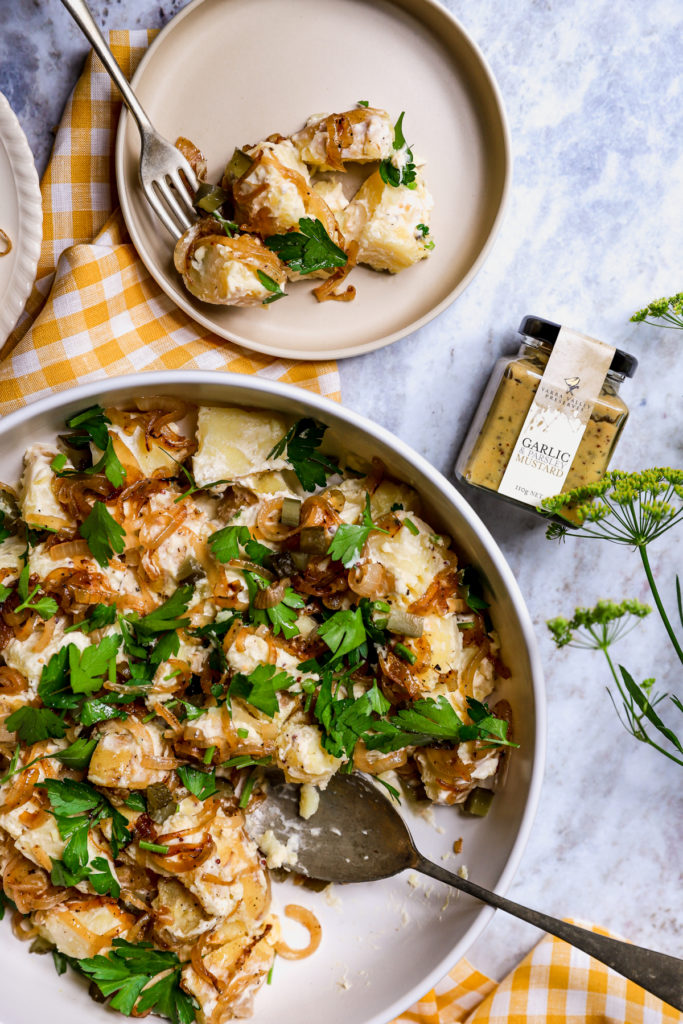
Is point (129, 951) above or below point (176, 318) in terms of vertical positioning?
below

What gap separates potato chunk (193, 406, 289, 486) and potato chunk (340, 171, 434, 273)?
62 cm

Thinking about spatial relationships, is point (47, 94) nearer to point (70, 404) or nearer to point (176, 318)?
point (176, 318)

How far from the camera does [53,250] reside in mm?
2598

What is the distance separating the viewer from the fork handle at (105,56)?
7.48 feet

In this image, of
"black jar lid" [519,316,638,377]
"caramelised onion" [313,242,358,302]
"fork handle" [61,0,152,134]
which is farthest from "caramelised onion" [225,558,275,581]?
"fork handle" [61,0,152,134]

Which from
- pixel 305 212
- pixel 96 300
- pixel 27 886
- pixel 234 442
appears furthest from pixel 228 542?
pixel 27 886

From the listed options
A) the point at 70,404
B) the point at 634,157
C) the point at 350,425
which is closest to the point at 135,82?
the point at 70,404

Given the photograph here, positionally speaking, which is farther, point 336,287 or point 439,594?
point 336,287

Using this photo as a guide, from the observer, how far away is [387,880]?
8.21ft

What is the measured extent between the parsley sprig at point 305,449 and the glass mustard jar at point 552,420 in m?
0.49

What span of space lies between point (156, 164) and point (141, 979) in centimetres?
249

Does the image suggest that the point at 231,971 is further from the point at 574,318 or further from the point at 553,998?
the point at 574,318

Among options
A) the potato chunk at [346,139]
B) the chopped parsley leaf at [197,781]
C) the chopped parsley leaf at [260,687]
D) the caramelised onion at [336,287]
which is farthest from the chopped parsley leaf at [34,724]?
the potato chunk at [346,139]

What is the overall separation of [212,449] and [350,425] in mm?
438
